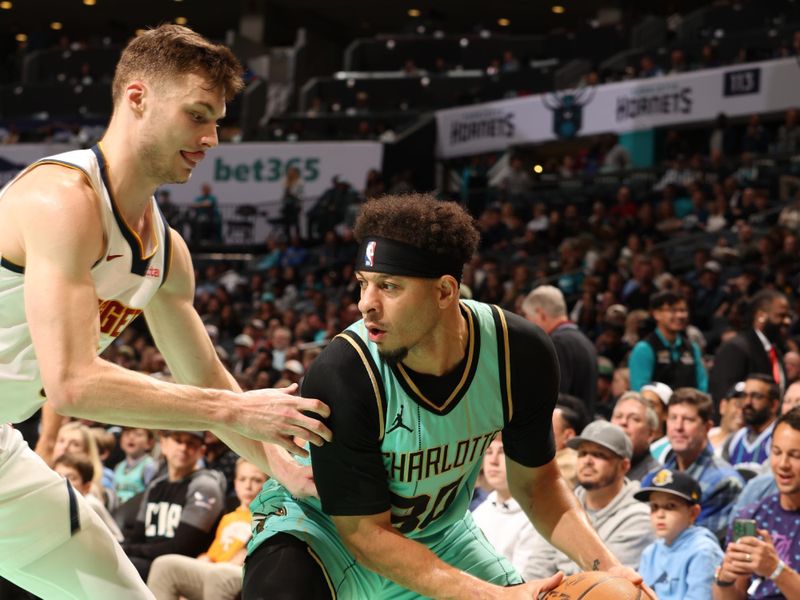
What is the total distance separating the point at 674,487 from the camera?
5.82 metres

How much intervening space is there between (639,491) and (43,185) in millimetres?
3637

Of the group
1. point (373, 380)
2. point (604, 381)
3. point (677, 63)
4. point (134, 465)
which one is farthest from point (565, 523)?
point (677, 63)

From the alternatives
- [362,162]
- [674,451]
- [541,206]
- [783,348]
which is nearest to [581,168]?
[541,206]

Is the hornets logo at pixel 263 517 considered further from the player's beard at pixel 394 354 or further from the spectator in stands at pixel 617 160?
the spectator in stands at pixel 617 160

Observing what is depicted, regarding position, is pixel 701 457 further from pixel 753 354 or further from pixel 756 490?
pixel 753 354

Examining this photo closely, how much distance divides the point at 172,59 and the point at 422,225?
88cm

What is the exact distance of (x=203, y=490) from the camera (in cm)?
767

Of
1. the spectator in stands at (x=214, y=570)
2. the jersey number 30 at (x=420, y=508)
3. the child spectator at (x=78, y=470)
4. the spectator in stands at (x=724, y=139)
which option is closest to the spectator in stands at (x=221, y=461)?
the child spectator at (x=78, y=470)

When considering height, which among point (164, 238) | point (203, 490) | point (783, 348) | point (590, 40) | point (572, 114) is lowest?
point (203, 490)

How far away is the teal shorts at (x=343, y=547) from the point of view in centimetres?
368

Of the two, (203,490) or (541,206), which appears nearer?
(203,490)

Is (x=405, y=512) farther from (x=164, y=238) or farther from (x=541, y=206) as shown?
(x=541, y=206)

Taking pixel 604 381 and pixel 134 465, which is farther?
pixel 604 381

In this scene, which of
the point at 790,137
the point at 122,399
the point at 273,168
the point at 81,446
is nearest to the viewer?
the point at 122,399
